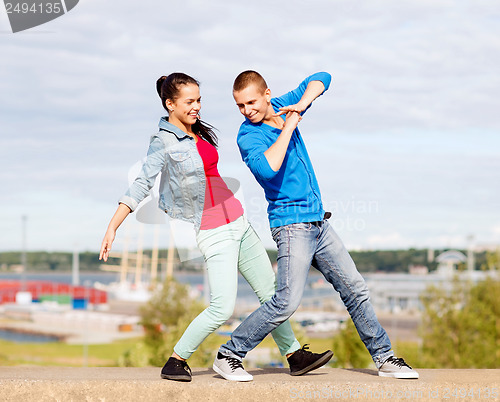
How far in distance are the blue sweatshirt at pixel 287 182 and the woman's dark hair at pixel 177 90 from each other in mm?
269

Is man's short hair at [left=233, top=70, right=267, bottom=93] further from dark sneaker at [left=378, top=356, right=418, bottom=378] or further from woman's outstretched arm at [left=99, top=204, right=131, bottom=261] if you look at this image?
dark sneaker at [left=378, top=356, right=418, bottom=378]

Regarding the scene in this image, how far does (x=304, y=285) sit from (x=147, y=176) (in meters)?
1.29

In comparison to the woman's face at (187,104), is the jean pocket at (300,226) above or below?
below

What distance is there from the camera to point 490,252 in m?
28.3

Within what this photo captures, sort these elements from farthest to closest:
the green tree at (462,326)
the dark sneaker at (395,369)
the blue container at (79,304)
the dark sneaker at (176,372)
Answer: the blue container at (79,304)
the green tree at (462,326)
the dark sneaker at (395,369)
the dark sneaker at (176,372)

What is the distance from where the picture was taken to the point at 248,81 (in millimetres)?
4082

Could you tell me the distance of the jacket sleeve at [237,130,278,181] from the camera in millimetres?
3855

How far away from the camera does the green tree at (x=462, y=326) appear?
77.9 ft

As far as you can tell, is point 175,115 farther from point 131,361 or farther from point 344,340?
point 131,361

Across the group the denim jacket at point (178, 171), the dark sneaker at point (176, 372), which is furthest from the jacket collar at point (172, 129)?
the dark sneaker at point (176, 372)

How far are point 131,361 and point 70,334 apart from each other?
41.5 meters

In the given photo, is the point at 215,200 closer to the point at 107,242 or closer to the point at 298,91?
the point at 107,242

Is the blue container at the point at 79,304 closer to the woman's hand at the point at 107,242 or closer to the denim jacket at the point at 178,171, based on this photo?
the denim jacket at the point at 178,171

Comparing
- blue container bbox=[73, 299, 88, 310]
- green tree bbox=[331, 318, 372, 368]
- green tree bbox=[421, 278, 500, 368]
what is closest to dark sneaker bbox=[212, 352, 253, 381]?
green tree bbox=[331, 318, 372, 368]
